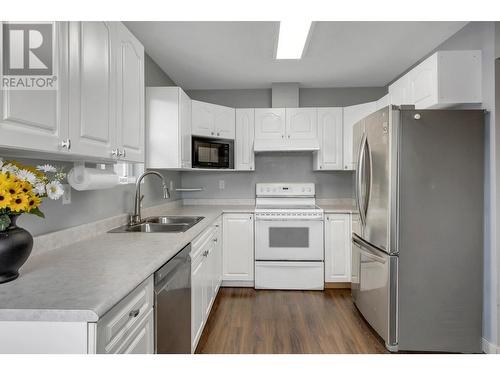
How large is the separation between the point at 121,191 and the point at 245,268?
1614mm

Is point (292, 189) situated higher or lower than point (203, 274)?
higher

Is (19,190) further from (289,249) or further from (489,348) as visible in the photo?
(489,348)

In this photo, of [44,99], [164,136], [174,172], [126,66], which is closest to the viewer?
[44,99]

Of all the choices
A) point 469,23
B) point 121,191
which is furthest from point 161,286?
point 469,23

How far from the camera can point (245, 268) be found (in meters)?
3.17

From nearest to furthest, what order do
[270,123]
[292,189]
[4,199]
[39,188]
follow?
[4,199]
[39,188]
[270,123]
[292,189]

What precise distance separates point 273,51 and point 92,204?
2.06 m

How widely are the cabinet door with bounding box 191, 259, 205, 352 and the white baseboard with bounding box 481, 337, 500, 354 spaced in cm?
202

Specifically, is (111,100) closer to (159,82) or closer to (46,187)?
(46,187)

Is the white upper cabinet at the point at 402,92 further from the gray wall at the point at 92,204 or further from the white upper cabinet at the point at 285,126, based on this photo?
the gray wall at the point at 92,204

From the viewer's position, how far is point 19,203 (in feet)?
3.07

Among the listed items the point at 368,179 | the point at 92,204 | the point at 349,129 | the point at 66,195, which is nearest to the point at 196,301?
the point at 92,204

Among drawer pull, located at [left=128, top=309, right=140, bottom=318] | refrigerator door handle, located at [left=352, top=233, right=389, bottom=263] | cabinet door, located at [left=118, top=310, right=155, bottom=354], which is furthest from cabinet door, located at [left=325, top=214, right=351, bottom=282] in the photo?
drawer pull, located at [left=128, top=309, right=140, bottom=318]

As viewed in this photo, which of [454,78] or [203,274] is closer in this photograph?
[454,78]
